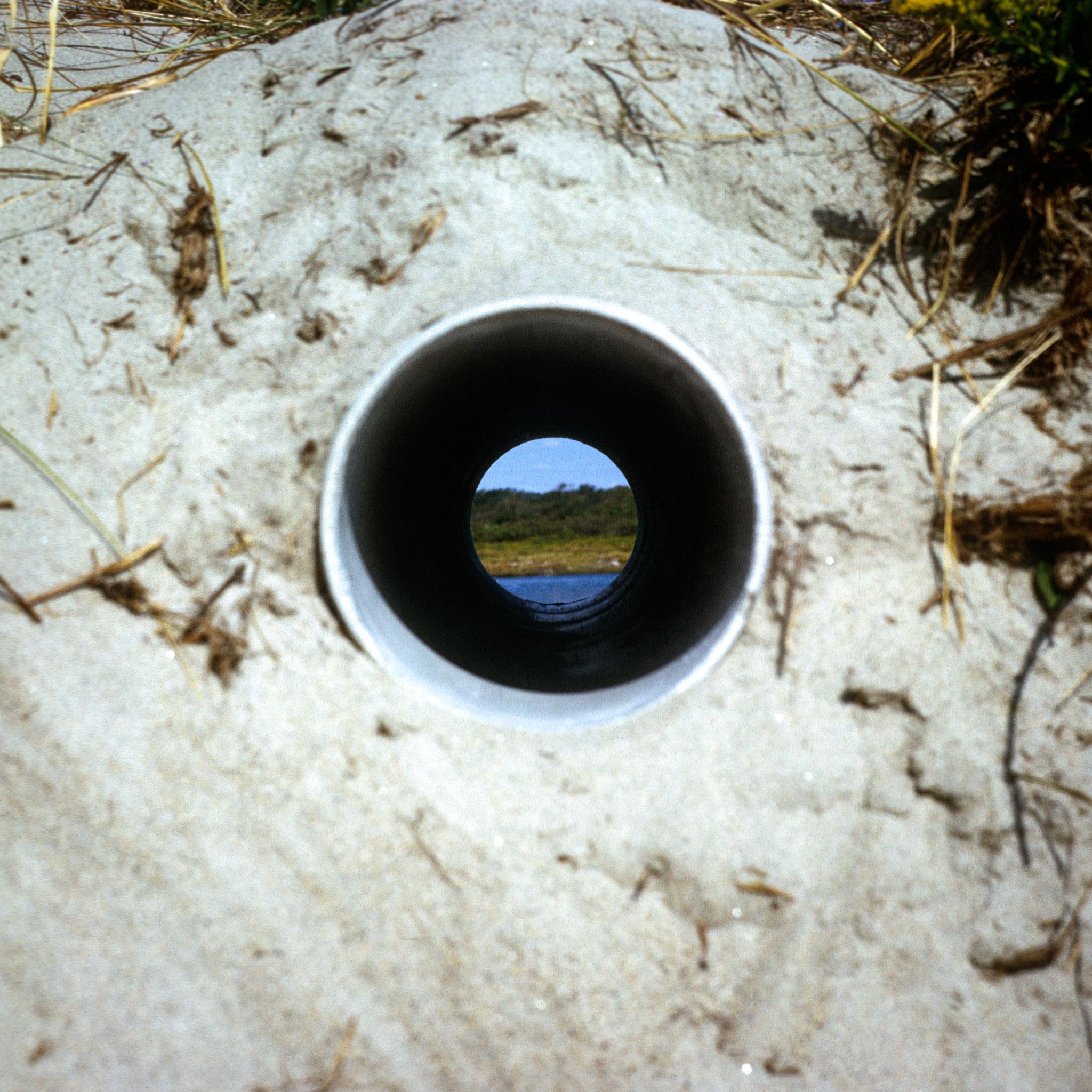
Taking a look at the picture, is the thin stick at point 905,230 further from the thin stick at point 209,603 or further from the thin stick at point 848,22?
the thin stick at point 209,603

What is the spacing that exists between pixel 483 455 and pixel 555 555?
41.2ft

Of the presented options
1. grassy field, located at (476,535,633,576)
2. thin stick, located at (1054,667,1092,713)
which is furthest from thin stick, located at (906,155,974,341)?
grassy field, located at (476,535,633,576)

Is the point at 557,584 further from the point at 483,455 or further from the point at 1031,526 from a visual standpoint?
the point at 1031,526

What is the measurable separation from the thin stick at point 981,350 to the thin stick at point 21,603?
208 cm

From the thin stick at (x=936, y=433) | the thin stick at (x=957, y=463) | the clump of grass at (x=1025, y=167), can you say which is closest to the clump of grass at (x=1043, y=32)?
the clump of grass at (x=1025, y=167)

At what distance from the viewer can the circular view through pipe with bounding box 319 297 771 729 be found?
70.9 inches

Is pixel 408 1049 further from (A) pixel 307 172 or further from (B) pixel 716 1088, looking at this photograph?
(A) pixel 307 172

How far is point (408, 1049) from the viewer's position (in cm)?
157

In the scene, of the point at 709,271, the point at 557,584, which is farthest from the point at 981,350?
the point at 557,584

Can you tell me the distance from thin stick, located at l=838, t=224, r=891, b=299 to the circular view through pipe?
1.57ft

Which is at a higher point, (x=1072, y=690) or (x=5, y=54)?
(x=5, y=54)

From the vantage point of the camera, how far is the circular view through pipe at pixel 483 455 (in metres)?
1.80

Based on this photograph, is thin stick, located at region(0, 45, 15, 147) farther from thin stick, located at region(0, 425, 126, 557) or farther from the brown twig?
the brown twig

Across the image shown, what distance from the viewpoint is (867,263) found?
2.03 m
